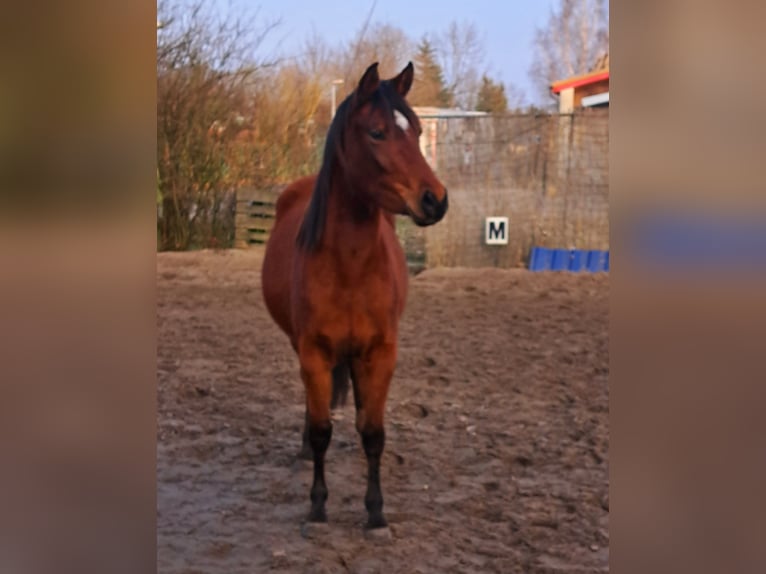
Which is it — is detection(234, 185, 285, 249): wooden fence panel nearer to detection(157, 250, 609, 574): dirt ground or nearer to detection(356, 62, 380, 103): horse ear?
detection(157, 250, 609, 574): dirt ground

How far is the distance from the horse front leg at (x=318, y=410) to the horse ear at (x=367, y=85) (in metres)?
0.61

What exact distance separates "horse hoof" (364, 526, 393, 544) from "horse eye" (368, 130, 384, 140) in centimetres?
97

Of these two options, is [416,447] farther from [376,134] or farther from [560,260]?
[560,260]

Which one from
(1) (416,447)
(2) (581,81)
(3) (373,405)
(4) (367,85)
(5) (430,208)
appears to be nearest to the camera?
(5) (430,208)

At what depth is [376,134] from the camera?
1737 mm

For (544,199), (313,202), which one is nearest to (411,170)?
(313,202)

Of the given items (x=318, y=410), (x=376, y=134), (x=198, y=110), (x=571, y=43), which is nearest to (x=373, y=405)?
(x=318, y=410)

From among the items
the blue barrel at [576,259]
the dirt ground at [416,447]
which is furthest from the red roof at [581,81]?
the dirt ground at [416,447]

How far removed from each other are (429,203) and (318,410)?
62 centimetres

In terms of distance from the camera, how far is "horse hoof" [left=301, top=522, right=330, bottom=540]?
193 centimetres

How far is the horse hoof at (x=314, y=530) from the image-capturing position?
193 cm
